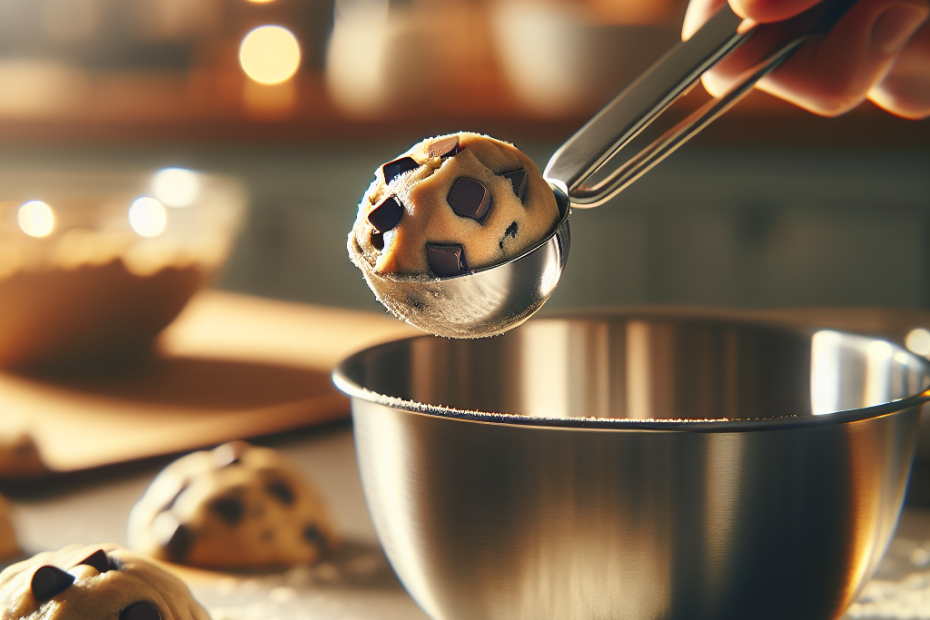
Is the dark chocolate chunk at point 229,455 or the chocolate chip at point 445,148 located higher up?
the chocolate chip at point 445,148

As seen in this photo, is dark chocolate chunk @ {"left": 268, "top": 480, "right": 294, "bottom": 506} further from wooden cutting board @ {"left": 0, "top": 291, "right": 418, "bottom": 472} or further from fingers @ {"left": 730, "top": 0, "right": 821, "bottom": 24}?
fingers @ {"left": 730, "top": 0, "right": 821, "bottom": 24}

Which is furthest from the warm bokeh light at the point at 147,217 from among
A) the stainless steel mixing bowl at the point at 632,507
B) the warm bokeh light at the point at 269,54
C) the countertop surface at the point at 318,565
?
the warm bokeh light at the point at 269,54

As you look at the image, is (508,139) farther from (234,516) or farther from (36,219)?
(234,516)

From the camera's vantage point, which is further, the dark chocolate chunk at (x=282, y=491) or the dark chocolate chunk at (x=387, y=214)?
the dark chocolate chunk at (x=282, y=491)

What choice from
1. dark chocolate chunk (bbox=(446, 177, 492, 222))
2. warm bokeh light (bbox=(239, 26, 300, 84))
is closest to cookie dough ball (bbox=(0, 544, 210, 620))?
dark chocolate chunk (bbox=(446, 177, 492, 222))

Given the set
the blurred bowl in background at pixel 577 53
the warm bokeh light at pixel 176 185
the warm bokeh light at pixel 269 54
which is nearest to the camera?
the warm bokeh light at pixel 176 185

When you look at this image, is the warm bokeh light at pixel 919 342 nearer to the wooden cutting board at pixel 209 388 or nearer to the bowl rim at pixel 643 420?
the wooden cutting board at pixel 209 388

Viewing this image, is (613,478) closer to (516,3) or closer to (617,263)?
(617,263)

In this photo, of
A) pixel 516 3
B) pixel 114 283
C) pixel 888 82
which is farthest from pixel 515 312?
pixel 516 3
